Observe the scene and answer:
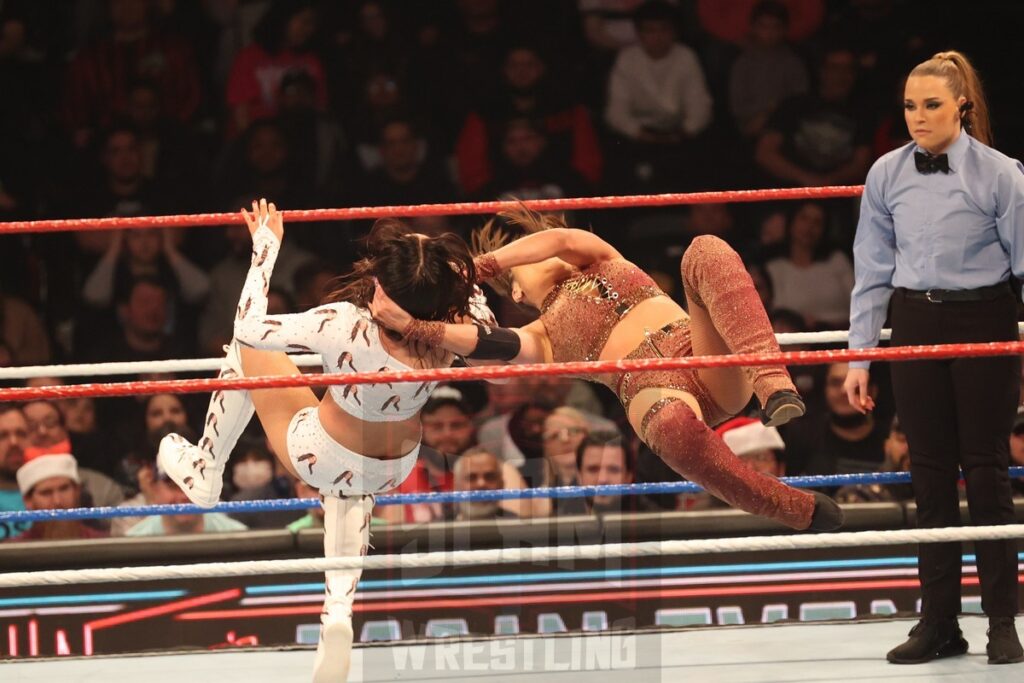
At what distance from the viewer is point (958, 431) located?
2.42 meters

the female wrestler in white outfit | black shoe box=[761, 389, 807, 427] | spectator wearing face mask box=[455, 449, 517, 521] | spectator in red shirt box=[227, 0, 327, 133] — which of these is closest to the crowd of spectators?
spectator in red shirt box=[227, 0, 327, 133]

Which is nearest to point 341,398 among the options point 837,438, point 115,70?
point 837,438

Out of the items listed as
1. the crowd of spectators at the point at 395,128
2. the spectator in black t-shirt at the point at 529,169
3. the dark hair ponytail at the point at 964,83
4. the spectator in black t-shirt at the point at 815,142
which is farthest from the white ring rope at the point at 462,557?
the spectator in black t-shirt at the point at 815,142

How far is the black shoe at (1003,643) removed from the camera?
236 cm

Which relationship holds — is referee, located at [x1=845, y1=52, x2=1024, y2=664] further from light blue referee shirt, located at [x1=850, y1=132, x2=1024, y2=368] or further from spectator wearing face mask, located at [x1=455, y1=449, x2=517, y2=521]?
spectator wearing face mask, located at [x1=455, y1=449, x2=517, y2=521]

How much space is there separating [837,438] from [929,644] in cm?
174

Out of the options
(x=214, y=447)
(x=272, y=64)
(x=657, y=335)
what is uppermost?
(x=272, y=64)

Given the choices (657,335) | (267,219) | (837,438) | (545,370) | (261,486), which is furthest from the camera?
(837,438)

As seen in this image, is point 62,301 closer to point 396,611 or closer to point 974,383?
point 396,611

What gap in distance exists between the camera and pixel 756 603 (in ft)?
10.9

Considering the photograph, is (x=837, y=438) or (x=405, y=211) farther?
(x=837, y=438)

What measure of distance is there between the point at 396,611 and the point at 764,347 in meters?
1.51

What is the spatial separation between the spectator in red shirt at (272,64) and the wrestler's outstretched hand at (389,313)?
99.3 inches

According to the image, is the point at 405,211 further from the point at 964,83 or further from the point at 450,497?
the point at 964,83
